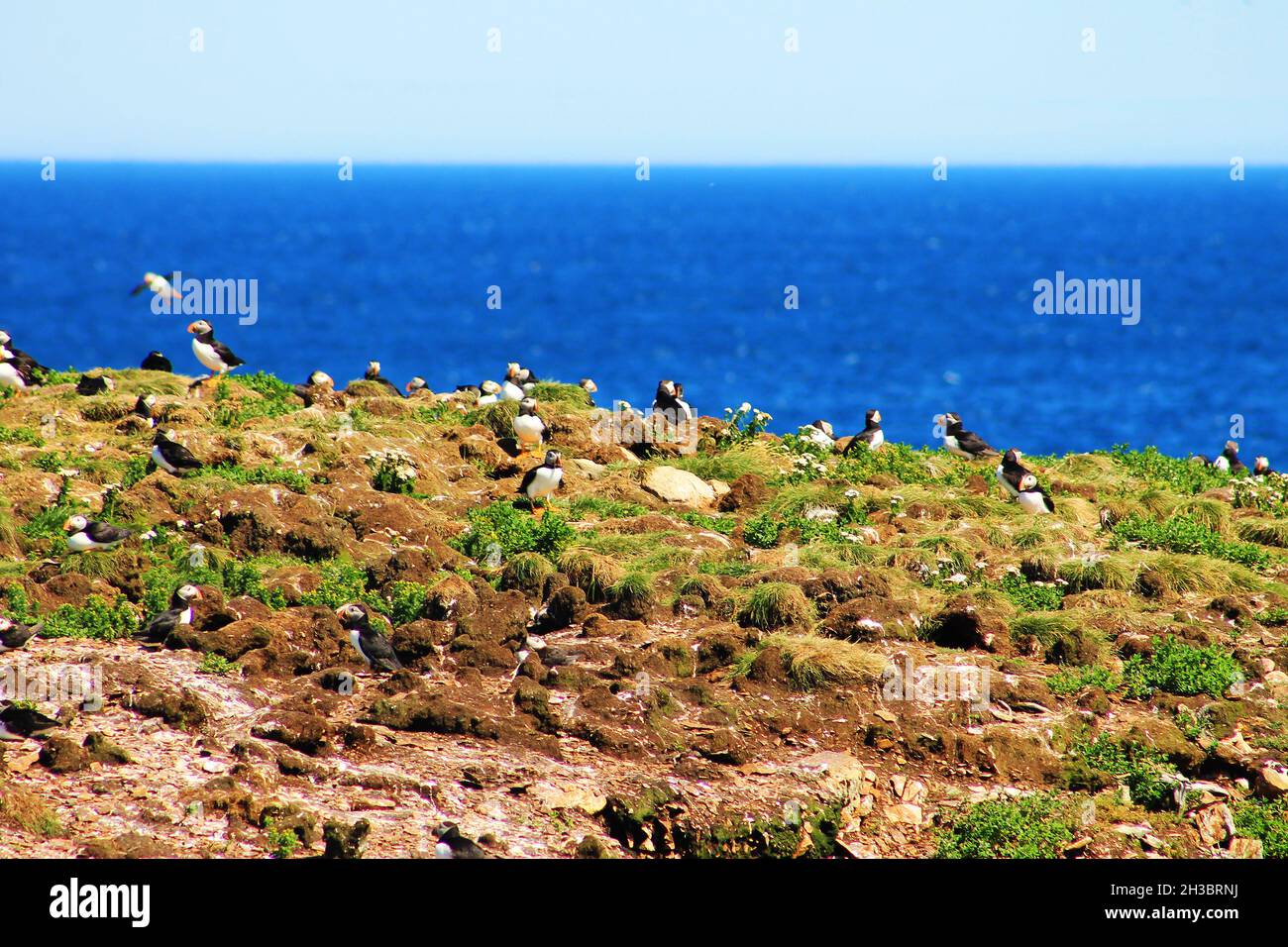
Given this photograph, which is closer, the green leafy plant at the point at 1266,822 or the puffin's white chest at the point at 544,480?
the green leafy plant at the point at 1266,822

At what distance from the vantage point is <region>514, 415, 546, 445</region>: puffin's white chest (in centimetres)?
1720

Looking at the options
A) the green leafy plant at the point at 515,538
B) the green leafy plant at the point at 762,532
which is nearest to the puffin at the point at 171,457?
the green leafy plant at the point at 515,538

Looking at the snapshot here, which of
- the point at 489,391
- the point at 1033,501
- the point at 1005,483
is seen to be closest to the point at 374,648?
the point at 1033,501

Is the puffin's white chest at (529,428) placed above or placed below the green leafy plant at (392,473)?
above

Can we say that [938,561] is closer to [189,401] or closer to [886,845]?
[886,845]

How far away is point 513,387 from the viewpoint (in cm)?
2005

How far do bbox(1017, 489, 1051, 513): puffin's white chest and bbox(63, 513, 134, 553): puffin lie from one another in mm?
10033

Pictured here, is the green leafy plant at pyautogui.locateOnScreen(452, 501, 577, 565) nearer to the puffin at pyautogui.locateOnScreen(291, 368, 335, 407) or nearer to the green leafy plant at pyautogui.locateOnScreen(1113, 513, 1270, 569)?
the puffin at pyautogui.locateOnScreen(291, 368, 335, 407)

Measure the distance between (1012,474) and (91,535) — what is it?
10.4m

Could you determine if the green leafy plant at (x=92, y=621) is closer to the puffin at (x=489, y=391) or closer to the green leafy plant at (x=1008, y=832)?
the green leafy plant at (x=1008, y=832)

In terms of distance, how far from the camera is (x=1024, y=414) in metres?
64.7

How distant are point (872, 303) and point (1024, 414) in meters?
46.9

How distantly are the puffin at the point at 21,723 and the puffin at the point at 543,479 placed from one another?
635 centimetres

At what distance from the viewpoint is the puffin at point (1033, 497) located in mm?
15898
